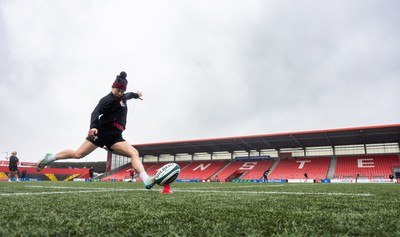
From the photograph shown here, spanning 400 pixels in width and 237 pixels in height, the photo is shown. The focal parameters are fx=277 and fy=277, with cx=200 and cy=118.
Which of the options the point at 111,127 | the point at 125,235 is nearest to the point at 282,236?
the point at 125,235

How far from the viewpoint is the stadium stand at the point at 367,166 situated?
104ft

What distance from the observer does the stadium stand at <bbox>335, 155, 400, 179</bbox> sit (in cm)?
3172

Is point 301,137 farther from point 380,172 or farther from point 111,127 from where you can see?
point 111,127

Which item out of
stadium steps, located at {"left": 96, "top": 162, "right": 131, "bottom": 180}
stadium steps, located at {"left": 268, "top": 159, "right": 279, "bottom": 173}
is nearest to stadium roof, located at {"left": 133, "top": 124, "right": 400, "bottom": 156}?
stadium steps, located at {"left": 268, "top": 159, "right": 279, "bottom": 173}

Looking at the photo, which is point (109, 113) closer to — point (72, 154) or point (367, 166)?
point (72, 154)

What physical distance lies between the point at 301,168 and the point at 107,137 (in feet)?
118

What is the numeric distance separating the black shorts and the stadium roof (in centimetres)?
3110

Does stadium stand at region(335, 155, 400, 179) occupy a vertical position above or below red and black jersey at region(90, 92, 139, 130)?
below

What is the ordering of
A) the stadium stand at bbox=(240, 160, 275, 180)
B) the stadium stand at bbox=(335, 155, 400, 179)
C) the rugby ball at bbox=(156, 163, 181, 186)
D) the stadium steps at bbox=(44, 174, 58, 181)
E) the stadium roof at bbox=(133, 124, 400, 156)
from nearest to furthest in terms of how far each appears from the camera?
1. the rugby ball at bbox=(156, 163, 181, 186)
2. the stadium roof at bbox=(133, 124, 400, 156)
3. the stadium stand at bbox=(335, 155, 400, 179)
4. the stadium stand at bbox=(240, 160, 275, 180)
5. the stadium steps at bbox=(44, 174, 58, 181)

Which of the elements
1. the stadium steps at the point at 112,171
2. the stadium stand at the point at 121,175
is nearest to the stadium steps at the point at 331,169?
the stadium stand at the point at 121,175

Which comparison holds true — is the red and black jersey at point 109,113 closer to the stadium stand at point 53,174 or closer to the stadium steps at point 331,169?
the stadium steps at point 331,169

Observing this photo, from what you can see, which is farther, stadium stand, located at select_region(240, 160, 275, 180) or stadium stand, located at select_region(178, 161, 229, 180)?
stadium stand, located at select_region(178, 161, 229, 180)

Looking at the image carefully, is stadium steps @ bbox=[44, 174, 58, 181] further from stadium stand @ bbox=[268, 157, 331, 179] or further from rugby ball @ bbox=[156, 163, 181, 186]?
rugby ball @ bbox=[156, 163, 181, 186]

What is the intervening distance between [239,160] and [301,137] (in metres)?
12.4
